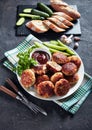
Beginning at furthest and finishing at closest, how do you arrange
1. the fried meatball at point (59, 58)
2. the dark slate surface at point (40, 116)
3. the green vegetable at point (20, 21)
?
1. the green vegetable at point (20, 21)
2. the fried meatball at point (59, 58)
3. the dark slate surface at point (40, 116)

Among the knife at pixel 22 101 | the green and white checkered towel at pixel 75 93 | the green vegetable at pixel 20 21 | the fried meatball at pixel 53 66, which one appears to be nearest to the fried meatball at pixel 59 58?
the fried meatball at pixel 53 66

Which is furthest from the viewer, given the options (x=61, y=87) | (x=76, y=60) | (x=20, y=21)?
(x=20, y=21)

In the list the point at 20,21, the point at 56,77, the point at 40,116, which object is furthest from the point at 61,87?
the point at 20,21

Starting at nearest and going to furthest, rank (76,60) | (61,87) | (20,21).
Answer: (61,87)
(76,60)
(20,21)

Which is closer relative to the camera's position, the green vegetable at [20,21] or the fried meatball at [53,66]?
the fried meatball at [53,66]

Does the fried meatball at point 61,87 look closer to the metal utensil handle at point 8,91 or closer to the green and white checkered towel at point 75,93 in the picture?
the green and white checkered towel at point 75,93

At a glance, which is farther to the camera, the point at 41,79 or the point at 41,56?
the point at 41,56

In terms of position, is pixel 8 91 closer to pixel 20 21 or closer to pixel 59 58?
pixel 59 58

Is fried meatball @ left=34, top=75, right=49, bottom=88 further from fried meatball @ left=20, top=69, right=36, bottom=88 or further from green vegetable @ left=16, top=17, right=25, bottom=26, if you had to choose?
green vegetable @ left=16, top=17, right=25, bottom=26
